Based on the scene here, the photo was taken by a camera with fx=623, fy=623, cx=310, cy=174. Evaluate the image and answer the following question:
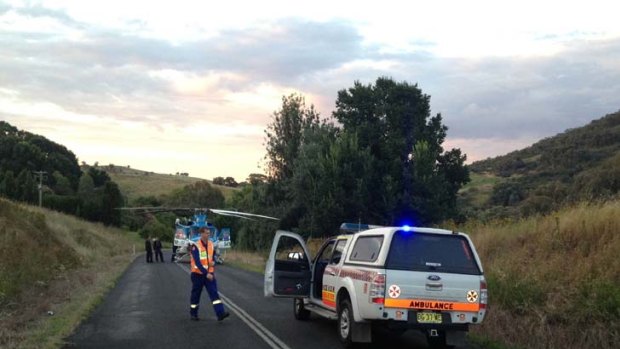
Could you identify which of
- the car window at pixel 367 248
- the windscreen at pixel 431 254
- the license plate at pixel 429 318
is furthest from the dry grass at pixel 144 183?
the license plate at pixel 429 318

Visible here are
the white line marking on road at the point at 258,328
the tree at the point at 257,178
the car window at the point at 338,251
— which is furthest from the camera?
the tree at the point at 257,178

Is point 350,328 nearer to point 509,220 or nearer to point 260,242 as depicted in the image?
point 509,220

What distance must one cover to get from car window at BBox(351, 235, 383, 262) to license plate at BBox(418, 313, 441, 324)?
111 centimetres

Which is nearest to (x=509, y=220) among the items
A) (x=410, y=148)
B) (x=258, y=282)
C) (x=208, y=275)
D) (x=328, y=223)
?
(x=208, y=275)

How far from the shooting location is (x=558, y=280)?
11609 millimetres

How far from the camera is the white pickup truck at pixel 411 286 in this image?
29.8 ft

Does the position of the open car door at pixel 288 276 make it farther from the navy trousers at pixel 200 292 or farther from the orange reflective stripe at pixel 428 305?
the orange reflective stripe at pixel 428 305

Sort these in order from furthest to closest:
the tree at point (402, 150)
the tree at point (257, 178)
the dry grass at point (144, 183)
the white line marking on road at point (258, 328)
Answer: the dry grass at point (144, 183) < the tree at point (257, 178) < the tree at point (402, 150) < the white line marking on road at point (258, 328)

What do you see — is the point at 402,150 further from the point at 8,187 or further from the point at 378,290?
the point at 8,187

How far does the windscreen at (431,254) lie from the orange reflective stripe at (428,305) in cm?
47

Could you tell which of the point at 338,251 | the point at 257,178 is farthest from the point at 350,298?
the point at 257,178

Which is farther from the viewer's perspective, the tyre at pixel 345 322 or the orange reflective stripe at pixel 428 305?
the tyre at pixel 345 322

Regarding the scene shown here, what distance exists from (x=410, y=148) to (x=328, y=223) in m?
8.24

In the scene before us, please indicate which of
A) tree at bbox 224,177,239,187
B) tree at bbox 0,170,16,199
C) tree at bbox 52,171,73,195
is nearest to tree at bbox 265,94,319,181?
tree at bbox 0,170,16,199
